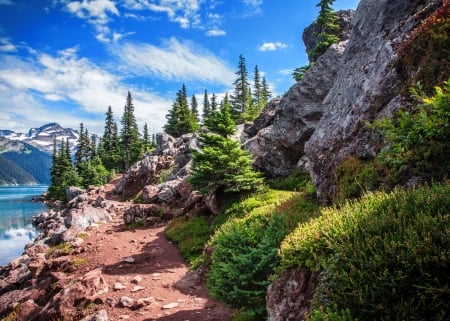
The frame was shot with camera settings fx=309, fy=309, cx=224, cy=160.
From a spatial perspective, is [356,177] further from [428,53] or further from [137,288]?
[137,288]

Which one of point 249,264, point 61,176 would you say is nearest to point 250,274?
point 249,264

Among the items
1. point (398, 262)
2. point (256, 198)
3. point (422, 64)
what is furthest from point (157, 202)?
point (398, 262)

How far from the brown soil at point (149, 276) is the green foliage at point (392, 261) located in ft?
20.1

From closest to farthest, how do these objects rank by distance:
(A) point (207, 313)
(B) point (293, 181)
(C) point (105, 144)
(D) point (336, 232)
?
(D) point (336, 232)
(A) point (207, 313)
(B) point (293, 181)
(C) point (105, 144)

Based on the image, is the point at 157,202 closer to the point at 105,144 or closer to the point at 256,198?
the point at 256,198

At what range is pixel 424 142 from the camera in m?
6.80

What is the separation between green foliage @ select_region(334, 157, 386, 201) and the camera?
28.2 feet

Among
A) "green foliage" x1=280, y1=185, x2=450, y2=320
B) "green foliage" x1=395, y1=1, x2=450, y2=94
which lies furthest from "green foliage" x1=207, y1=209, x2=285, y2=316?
"green foliage" x1=395, y1=1, x2=450, y2=94

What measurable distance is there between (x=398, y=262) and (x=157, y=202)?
86.2 ft

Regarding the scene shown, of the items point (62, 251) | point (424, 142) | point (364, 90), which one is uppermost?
point (364, 90)

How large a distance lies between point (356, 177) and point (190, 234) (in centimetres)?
1196

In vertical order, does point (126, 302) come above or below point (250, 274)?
below

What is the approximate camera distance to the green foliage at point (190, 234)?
55.0 feet

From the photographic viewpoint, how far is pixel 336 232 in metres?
5.07
